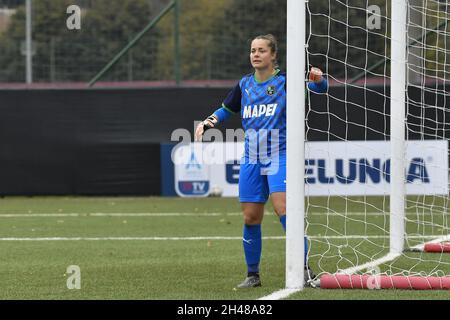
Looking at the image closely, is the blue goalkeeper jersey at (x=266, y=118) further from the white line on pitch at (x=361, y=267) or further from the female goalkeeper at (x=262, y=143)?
the white line on pitch at (x=361, y=267)

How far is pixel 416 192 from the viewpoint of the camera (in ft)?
54.3

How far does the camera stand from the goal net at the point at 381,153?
9.45 meters

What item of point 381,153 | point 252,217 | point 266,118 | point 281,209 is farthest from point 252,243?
point 381,153

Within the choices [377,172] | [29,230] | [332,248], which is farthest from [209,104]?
[332,248]

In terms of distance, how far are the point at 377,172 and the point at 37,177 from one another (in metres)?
6.17

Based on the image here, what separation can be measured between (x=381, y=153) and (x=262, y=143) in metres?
9.49

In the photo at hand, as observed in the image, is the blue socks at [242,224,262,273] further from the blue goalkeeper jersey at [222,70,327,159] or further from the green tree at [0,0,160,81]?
the green tree at [0,0,160,81]

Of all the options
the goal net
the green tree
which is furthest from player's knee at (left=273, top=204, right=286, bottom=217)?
the green tree

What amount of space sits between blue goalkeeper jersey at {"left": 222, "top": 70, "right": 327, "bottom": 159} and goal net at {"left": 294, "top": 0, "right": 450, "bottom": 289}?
15.0 inches

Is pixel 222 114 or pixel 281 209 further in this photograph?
pixel 222 114

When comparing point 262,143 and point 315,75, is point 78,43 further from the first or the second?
point 315,75

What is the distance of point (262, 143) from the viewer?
8039mm

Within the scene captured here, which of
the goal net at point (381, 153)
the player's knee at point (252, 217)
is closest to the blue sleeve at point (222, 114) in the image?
the goal net at point (381, 153)

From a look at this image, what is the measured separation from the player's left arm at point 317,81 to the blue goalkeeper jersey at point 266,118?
0.10 ft
